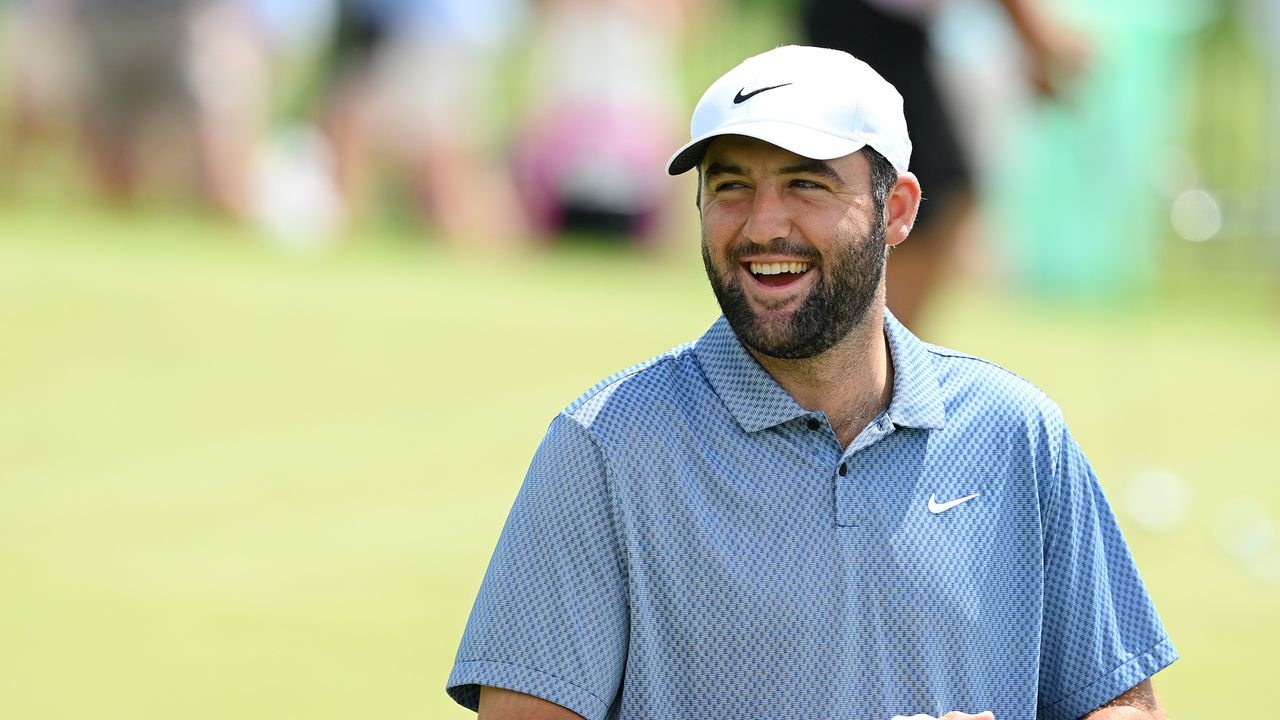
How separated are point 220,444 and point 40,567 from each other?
2.01 meters

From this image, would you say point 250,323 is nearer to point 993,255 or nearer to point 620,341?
point 620,341

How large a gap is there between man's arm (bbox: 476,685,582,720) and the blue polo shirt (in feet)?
0.06

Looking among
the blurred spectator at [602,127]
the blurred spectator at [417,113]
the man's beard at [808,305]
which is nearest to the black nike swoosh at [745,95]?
the man's beard at [808,305]

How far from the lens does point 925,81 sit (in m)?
7.02

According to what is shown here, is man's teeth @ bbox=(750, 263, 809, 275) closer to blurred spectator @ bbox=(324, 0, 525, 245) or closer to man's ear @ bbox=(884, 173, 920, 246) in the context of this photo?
man's ear @ bbox=(884, 173, 920, 246)

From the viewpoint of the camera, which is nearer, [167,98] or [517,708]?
[517,708]

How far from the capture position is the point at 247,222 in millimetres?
14445

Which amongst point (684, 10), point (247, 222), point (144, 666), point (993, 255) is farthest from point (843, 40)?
point (684, 10)

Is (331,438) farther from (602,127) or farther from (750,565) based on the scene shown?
(602,127)

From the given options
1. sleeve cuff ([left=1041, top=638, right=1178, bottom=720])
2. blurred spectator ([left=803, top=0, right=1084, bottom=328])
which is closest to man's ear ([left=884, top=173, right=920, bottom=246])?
sleeve cuff ([left=1041, top=638, right=1178, bottom=720])

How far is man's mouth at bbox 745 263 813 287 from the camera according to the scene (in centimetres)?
327

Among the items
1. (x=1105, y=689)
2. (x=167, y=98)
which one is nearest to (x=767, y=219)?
(x=1105, y=689)

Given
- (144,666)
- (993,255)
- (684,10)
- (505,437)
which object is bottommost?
(144,666)

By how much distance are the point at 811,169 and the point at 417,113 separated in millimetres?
12868
